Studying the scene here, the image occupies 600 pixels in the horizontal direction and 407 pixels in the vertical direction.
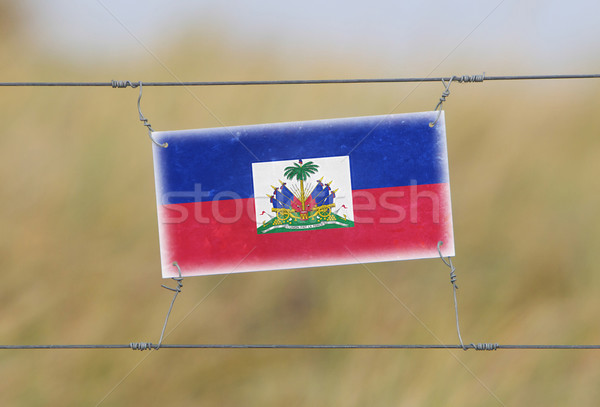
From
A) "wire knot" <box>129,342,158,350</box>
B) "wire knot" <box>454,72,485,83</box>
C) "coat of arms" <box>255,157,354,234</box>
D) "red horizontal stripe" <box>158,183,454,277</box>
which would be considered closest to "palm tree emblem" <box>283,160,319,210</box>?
"coat of arms" <box>255,157,354,234</box>

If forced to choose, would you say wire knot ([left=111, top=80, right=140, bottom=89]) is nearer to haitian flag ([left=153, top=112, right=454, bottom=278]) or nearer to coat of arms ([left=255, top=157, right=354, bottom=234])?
haitian flag ([left=153, top=112, right=454, bottom=278])

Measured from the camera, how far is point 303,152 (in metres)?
3.18

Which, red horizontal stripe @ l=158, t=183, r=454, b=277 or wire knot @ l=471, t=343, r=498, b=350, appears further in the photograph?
red horizontal stripe @ l=158, t=183, r=454, b=277

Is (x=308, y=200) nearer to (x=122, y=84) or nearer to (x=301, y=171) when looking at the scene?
(x=301, y=171)

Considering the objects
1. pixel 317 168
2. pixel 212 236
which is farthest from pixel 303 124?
pixel 212 236

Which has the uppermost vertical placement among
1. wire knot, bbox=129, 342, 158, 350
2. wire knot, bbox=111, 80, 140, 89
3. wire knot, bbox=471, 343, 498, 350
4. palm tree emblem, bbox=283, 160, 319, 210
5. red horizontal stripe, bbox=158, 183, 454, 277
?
wire knot, bbox=111, 80, 140, 89

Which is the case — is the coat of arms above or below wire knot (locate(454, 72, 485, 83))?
below

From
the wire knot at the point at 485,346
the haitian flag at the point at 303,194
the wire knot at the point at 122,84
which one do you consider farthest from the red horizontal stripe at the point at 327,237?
the wire knot at the point at 122,84

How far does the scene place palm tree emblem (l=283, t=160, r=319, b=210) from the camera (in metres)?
3.17

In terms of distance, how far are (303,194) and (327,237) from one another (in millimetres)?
244

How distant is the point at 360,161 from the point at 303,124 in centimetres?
34

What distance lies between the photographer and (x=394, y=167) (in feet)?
10.4

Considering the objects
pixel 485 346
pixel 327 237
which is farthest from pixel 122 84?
pixel 485 346

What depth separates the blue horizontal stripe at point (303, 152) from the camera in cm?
317
